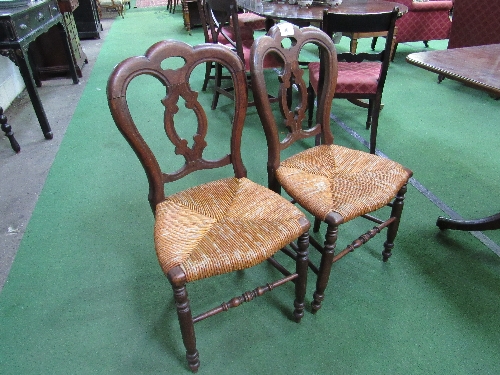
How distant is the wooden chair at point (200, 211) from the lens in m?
1.07

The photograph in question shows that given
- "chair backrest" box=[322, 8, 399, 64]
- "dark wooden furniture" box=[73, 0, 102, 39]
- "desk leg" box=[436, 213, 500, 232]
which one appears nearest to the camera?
"desk leg" box=[436, 213, 500, 232]

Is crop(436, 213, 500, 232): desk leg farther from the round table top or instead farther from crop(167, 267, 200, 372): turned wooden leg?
the round table top

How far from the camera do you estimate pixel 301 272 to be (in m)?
1.30

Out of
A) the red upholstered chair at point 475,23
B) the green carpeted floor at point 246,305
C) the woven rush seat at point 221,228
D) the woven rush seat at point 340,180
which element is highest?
the red upholstered chair at point 475,23

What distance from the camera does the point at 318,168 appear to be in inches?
58.2

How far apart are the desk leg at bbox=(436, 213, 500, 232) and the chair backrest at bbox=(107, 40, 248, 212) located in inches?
42.1

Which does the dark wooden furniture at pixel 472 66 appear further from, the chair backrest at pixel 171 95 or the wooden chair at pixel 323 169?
the chair backrest at pixel 171 95

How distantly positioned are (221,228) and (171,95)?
49cm

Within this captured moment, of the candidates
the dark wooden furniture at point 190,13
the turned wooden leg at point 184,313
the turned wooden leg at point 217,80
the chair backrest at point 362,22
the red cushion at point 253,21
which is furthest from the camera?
the dark wooden furniture at point 190,13

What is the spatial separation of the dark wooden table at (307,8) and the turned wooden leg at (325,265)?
5.57 feet

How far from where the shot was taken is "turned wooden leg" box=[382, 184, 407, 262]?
1.47 metres

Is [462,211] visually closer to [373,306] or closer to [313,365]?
[373,306]

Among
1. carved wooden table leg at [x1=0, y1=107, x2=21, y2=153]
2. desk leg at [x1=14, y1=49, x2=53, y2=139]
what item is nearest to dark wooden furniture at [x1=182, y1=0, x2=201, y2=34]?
desk leg at [x1=14, y1=49, x2=53, y2=139]

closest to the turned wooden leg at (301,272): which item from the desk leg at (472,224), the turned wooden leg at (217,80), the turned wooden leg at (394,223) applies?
the turned wooden leg at (394,223)
